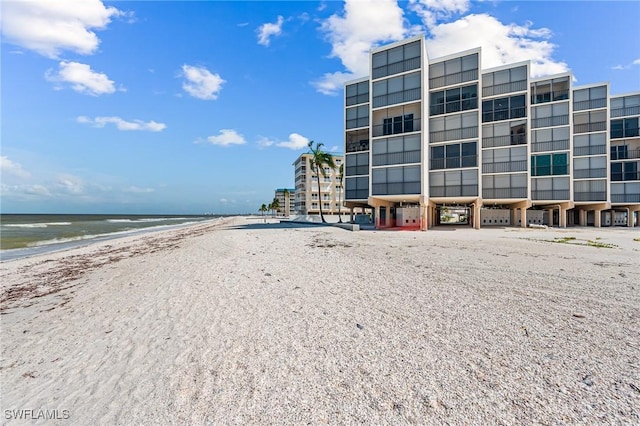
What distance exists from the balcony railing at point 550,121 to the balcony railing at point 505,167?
29.2ft

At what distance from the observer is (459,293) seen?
7.93m

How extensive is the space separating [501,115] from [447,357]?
125 feet

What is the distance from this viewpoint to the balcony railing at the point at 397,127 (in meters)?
29.9

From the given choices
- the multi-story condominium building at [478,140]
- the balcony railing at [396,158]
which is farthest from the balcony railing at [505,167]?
the balcony railing at [396,158]

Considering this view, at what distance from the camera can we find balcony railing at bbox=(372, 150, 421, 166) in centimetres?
2934

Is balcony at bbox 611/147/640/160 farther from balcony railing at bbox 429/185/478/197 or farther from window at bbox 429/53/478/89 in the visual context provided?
balcony railing at bbox 429/185/478/197

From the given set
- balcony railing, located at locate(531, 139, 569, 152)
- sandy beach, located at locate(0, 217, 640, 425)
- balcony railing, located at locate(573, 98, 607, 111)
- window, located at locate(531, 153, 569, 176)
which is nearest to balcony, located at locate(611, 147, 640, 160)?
balcony railing, located at locate(573, 98, 607, 111)

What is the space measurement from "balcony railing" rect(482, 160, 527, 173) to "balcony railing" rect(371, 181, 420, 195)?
1132 cm

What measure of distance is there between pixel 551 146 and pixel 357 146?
939 inches

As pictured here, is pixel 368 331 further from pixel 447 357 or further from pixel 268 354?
pixel 268 354

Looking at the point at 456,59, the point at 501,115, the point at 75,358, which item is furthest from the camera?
the point at 501,115

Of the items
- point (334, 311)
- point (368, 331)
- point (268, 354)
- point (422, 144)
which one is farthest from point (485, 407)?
point (422, 144)

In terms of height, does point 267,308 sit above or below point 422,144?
below

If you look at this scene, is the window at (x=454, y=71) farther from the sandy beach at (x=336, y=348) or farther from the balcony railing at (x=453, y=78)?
the sandy beach at (x=336, y=348)
